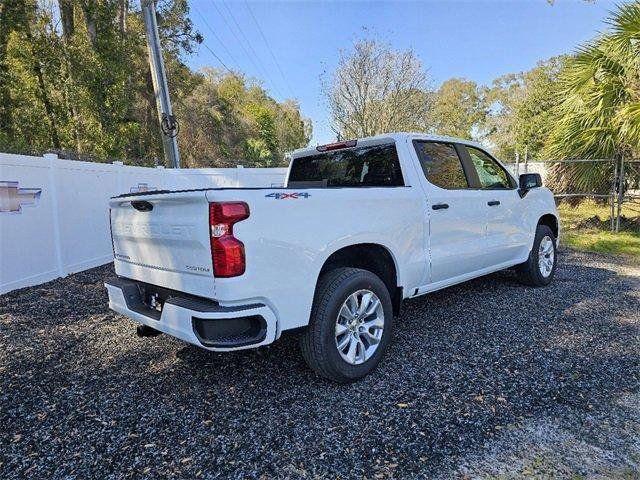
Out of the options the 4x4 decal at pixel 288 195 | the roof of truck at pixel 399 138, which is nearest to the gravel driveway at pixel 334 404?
the 4x4 decal at pixel 288 195

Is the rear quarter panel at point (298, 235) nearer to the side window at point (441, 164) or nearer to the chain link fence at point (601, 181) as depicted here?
the side window at point (441, 164)

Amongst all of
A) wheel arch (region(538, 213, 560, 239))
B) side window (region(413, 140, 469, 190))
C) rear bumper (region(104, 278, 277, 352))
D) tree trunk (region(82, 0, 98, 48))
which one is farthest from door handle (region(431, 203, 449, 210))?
tree trunk (region(82, 0, 98, 48))

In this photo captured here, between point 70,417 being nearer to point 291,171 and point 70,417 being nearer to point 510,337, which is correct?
point 291,171

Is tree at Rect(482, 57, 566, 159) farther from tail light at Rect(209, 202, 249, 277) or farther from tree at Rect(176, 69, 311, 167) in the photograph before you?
tail light at Rect(209, 202, 249, 277)

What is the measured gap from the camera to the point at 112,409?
2.84 meters

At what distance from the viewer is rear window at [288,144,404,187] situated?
3.83 metres

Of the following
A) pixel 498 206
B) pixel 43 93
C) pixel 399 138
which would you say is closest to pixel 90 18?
pixel 43 93

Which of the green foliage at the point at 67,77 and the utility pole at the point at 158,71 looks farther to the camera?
the green foliage at the point at 67,77

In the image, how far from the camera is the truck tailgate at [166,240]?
255cm

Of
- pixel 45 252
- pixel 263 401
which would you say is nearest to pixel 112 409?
pixel 263 401

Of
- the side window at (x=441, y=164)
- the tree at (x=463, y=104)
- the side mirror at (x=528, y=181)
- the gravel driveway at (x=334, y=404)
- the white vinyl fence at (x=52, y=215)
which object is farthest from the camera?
the tree at (x=463, y=104)

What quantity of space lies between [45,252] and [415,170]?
5417 millimetres

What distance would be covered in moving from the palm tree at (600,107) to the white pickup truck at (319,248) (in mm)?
5825

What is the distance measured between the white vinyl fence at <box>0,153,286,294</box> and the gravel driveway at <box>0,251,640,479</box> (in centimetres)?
160
